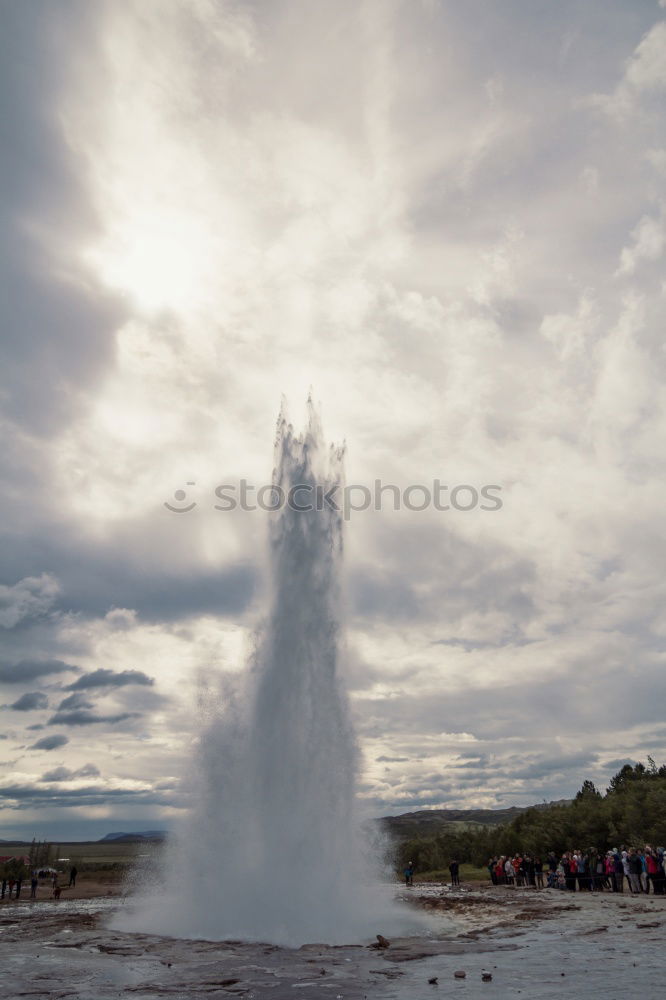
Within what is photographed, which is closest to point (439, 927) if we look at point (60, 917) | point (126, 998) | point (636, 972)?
point (636, 972)

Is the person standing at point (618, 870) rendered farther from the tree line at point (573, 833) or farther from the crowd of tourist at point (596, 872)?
the tree line at point (573, 833)

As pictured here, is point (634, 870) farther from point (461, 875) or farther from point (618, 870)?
point (461, 875)

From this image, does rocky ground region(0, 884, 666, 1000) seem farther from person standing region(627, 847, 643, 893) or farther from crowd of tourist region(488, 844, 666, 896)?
person standing region(627, 847, 643, 893)

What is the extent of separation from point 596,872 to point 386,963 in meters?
24.2

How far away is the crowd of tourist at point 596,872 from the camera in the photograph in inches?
1148

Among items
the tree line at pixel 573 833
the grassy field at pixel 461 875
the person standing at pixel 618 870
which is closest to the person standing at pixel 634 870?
the person standing at pixel 618 870

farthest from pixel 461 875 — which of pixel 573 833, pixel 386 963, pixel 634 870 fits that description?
pixel 386 963

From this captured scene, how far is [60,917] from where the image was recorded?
32.5 metres

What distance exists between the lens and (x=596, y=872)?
36.2 meters

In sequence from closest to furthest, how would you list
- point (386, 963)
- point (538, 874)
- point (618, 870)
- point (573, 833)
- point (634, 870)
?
1. point (386, 963)
2. point (634, 870)
3. point (618, 870)
4. point (538, 874)
5. point (573, 833)

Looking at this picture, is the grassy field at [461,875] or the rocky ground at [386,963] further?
the grassy field at [461,875]

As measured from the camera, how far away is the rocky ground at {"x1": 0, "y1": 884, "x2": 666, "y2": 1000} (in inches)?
526

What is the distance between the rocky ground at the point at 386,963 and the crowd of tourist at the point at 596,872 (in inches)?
110

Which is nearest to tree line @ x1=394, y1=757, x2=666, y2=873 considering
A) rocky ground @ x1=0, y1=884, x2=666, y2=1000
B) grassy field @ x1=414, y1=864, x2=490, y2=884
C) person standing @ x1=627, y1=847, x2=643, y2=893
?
grassy field @ x1=414, y1=864, x2=490, y2=884
